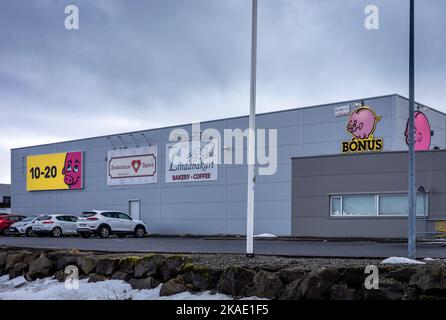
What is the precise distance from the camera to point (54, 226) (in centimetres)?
3322

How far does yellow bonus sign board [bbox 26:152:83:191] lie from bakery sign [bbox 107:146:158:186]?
10.6 feet

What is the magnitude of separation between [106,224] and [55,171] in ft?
44.4

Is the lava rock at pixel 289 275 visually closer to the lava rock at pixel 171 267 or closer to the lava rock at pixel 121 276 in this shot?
the lava rock at pixel 171 267

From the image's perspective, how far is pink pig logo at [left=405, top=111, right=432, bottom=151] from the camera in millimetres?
27047

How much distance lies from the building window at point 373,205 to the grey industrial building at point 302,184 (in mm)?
47

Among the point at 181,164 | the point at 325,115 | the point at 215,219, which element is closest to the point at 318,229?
the point at 325,115

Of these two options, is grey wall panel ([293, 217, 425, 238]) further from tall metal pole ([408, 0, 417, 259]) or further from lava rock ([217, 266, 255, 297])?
lava rock ([217, 266, 255, 297])

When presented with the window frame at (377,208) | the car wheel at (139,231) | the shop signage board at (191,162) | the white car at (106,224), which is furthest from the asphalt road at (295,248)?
the shop signage board at (191,162)

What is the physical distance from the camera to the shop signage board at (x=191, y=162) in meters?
32.7

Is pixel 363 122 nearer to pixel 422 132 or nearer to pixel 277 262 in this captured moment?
pixel 422 132

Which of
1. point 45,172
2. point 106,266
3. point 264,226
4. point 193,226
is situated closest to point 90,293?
point 106,266
